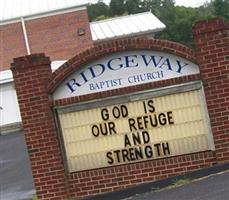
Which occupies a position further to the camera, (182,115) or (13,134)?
(13,134)

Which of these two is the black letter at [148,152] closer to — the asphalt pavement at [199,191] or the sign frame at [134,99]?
the asphalt pavement at [199,191]

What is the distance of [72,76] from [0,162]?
1036 centimetres

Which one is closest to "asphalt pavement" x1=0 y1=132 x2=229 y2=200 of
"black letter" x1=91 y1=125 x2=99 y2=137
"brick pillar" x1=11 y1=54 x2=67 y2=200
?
"brick pillar" x1=11 y1=54 x2=67 y2=200

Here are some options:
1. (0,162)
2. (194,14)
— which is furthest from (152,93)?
(194,14)

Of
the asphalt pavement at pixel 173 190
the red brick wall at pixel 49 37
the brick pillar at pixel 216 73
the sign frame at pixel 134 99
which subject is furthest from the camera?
the red brick wall at pixel 49 37

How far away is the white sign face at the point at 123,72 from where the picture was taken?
439 inches

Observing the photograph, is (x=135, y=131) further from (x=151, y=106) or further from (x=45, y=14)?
(x=45, y=14)

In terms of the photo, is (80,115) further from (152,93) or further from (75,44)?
(75,44)

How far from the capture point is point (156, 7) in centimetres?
11588

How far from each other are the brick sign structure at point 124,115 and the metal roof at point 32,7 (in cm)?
2800

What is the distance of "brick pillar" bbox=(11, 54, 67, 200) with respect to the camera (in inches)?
448

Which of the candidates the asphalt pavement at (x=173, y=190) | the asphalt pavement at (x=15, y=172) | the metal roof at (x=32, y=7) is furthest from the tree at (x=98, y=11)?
the asphalt pavement at (x=173, y=190)

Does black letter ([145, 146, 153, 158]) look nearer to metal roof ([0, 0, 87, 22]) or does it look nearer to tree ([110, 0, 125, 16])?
metal roof ([0, 0, 87, 22])

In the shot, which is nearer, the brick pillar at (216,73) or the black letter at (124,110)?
the brick pillar at (216,73)
